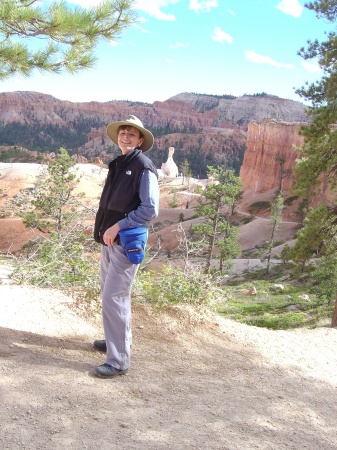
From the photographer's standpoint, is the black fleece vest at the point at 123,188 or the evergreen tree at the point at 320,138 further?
the evergreen tree at the point at 320,138

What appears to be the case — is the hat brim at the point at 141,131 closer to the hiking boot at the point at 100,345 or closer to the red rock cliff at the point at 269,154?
the hiking boot at the point at 100,345

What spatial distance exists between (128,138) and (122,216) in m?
0.68

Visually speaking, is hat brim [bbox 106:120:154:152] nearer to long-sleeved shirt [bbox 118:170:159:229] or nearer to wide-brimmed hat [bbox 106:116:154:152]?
wide-brimmed hat [bbox 106:116:154:152]

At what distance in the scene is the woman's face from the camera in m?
3.82

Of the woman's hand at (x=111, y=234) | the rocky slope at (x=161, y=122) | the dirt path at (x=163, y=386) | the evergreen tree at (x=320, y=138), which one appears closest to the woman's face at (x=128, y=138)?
the woman's hand at (x=111, y=234)

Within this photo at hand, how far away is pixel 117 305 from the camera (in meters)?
3.83

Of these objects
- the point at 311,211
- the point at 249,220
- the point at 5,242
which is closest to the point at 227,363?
the point at 311,211

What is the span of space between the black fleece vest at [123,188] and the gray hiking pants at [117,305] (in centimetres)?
28

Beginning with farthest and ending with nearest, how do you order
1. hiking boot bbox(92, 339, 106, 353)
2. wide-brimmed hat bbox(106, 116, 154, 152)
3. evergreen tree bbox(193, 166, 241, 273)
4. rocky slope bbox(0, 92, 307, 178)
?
rocky slope bbox(0, 92, 307, 178)
evergreen tree bbox(193, 166, 241, 273)
hiking boot bbox(92, 339, 106, 353)
wide-brimmed hat bbox(106, 116, 154, 152)

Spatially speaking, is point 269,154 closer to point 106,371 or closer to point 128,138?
point 128,138

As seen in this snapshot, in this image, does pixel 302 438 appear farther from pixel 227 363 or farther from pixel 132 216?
pixel 132 216

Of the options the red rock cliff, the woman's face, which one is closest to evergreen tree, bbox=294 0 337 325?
the woman's face

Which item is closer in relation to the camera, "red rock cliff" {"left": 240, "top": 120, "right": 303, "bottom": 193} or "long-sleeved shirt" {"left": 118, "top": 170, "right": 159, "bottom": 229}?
"long-sleeved shirt" {"left": 118, "top": 170, "right": 159, "bottom": 229}

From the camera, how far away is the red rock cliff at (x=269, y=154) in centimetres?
5644
